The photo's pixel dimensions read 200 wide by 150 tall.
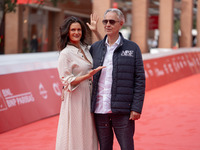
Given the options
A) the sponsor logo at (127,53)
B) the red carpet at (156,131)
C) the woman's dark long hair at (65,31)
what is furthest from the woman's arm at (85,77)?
the red carpet at (156,131)

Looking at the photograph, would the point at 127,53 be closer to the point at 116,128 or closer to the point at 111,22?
the point at 111,22

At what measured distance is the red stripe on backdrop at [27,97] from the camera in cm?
777

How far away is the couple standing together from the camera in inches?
160

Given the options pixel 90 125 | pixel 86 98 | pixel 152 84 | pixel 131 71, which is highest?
pixel 131 71

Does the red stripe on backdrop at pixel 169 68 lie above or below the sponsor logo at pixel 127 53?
below

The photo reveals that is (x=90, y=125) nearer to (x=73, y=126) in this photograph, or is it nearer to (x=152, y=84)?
(x=73, y=126)

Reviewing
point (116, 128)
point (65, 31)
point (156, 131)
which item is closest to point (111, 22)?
point (65, 31)

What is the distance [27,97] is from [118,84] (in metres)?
4.60

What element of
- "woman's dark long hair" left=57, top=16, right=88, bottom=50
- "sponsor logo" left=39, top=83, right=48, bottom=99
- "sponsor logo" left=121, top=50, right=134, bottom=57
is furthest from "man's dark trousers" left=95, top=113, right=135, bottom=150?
"sponsor logo" left=39, top=83, right=48, bottom=99

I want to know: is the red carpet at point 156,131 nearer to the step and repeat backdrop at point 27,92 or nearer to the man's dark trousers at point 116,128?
the step and repeat backdrop at point 27,92

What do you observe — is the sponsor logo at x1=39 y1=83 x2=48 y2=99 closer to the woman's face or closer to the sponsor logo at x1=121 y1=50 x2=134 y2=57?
the woman's face

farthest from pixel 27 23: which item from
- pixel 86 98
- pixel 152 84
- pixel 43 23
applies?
pixel 86 98

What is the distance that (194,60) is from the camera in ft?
67.9

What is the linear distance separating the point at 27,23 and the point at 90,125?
2618 cm
